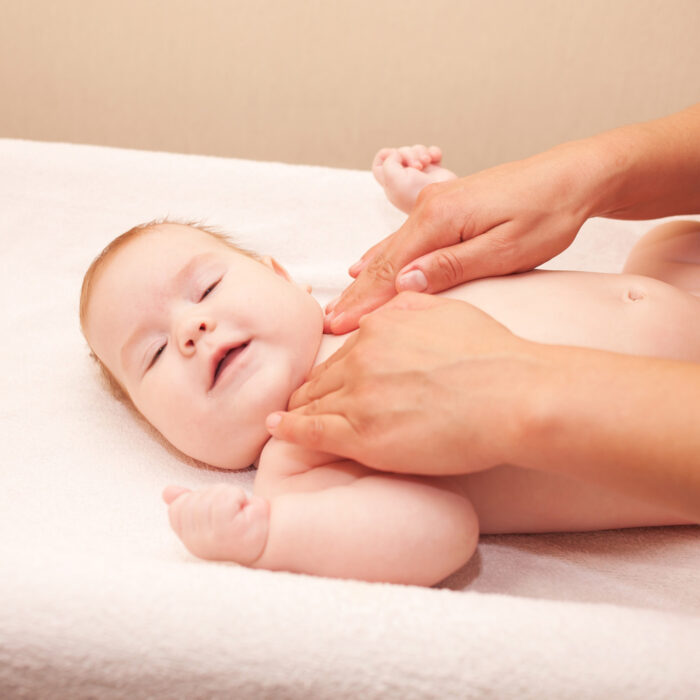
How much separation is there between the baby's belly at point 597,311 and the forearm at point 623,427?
0.83 ft

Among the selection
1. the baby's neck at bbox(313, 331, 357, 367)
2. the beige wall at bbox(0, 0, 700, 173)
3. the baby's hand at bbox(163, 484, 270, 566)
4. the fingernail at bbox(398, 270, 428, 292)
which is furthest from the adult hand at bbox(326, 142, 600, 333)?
the beige wall at bbox(0, 0, 700, 173)

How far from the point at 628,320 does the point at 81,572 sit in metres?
0.80

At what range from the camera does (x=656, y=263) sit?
1271 millimetres

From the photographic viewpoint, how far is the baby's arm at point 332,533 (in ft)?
2.61

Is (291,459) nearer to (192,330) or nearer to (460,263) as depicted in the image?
(192,330)

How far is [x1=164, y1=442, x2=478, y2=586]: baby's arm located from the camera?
0.79 m

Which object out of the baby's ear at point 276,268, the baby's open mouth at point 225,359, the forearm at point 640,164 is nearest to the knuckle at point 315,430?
the baby's open mouth at point 225,359

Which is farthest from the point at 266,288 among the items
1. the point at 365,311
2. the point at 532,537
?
the point at 532,537

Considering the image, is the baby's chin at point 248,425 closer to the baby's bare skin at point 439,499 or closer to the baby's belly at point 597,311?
the baby's bare skin at point 439,499

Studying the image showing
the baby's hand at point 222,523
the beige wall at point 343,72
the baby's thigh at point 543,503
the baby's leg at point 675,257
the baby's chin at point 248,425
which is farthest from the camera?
the beige wall at point 343,72

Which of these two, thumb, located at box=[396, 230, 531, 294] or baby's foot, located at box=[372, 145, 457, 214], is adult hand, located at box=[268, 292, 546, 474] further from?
baby's foot, located at box=[372, 145, 457, 214]

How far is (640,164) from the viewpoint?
1101mm

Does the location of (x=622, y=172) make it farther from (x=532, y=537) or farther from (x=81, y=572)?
(x=81, y=572)

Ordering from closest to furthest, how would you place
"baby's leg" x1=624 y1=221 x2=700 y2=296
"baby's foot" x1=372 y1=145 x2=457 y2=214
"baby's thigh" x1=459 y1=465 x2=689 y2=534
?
"baby's thigh" x1=459 y1=465 x2=689 y2=534
"baby's leg" x1=624 y1=221 x2=700 y2=296
"baby's foot" x1=372 y1=145 x2=457 y2=214
